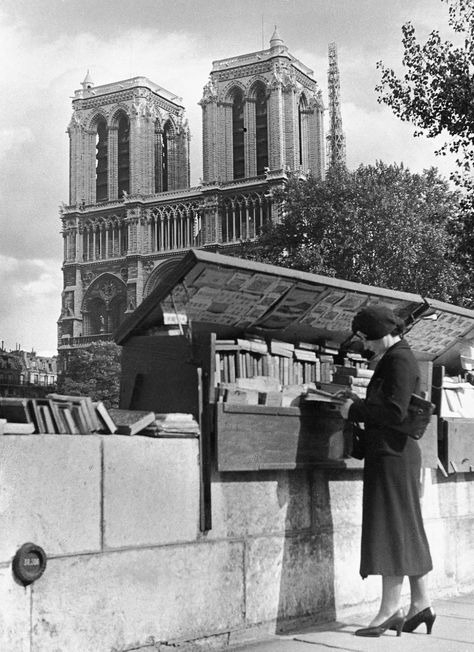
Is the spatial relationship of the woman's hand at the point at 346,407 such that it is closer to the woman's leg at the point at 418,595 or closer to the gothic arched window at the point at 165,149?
the woman's leg at the point at 418,595

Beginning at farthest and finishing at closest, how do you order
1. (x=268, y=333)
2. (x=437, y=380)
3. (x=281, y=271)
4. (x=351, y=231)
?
(x=351, y=231), (x=437, y=380), (x=268, y=333), (x=281, y=271)

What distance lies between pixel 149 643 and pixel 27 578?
86cm

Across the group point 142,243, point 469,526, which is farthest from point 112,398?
point 469,526

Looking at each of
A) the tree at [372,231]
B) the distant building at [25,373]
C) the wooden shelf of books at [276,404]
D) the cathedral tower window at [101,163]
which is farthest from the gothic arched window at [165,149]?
the wooden shelf of books at [276,404]

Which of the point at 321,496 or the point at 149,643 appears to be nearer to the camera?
the point at 149,643

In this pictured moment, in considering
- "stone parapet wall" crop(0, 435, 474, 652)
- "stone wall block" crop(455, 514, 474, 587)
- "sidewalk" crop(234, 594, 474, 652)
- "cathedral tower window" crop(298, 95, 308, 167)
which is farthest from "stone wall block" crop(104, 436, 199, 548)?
"cathedral tower window" crop(298, 95, 308, 167)

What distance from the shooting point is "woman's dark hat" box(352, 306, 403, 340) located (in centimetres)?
515

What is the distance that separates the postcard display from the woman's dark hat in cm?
58

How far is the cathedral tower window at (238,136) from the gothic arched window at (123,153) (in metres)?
12.8

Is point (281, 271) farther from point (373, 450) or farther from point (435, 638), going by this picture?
point (435, 638)

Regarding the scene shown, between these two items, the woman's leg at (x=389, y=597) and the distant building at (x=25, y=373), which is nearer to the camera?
the woman's leg at (x=389, y=597)

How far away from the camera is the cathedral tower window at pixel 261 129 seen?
89.9m

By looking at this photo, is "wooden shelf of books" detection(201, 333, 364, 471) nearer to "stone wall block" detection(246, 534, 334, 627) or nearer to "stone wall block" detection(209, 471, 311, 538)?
"stone wall block" detection(209, 471, 311, 538)

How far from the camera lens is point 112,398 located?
191 ft
